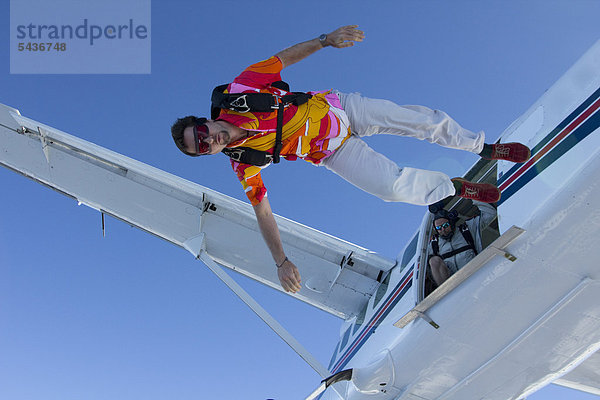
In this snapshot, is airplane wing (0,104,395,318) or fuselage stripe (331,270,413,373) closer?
fuselage stripe (331,270,413,373)

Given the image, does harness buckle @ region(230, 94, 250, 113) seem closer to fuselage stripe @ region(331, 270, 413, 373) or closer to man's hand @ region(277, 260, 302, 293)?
man's hand @ region(277, 260, 302, 293)

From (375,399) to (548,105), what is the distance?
3.83m

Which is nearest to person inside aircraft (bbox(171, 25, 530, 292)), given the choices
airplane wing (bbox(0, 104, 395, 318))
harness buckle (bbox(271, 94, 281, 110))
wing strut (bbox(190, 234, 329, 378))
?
harness buckle (bbox(271, 94, 281, 110))

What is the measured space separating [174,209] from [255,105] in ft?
16.8

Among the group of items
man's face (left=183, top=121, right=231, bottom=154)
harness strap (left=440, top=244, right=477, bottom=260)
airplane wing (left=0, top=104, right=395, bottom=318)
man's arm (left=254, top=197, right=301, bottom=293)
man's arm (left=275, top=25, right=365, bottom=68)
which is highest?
man's arm (left=275, top=25, right=365, bottom=68)

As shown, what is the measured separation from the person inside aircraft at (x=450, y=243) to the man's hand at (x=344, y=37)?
7.99 ft

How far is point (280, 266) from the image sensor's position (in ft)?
17.3

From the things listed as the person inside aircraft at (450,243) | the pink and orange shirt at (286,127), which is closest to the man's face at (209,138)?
the pink and orange shirt at (286,127)

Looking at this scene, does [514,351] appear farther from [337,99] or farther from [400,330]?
[337,99]

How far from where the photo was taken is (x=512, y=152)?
5.70 metres

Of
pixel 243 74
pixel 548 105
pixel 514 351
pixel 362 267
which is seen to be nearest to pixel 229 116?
pixel 243 74

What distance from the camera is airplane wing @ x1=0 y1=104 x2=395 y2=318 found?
962 centimetres

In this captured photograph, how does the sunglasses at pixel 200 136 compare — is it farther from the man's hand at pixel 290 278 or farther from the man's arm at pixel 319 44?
the man's hand at pixel 290 278

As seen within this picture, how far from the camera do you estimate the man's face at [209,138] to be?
188 inches
